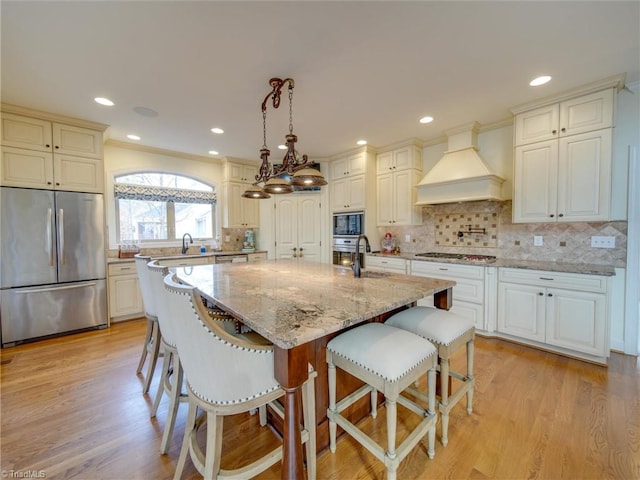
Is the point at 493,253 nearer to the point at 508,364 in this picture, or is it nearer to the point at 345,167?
the point at 508,364

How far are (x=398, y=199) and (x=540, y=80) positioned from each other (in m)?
2.03

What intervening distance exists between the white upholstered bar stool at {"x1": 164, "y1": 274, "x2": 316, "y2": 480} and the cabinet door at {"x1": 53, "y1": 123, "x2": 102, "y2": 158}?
10.9 ft

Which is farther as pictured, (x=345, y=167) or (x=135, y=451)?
(x=345, y=167)

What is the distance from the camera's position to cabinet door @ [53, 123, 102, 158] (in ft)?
10.2

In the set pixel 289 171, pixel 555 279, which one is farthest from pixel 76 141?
pixel 555 279

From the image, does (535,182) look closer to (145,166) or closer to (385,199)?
(385,199)

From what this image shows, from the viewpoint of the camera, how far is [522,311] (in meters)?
2.74

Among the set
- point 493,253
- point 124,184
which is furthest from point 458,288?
point 124,184

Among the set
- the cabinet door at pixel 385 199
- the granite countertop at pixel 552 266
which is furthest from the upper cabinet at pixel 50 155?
the granite countertop at pixel 552 266

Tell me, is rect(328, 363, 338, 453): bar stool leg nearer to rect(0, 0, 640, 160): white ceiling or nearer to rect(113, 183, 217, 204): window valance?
rect(0, 0, 640, 160): white ceiling

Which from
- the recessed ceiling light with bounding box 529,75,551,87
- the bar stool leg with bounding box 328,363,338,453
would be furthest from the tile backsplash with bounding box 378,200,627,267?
the bar stool leg with bounding box 328,363,338,453

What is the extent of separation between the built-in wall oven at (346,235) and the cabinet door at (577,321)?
2310 mm

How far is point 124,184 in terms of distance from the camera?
13.1 ft

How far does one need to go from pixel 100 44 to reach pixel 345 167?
323cm
